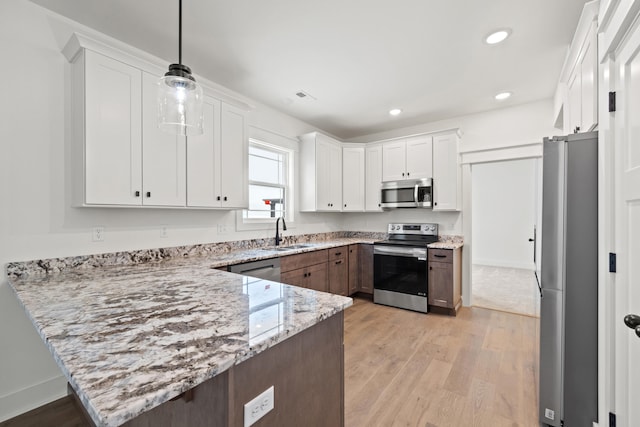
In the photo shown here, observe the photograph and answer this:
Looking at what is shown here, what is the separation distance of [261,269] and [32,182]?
179 centimetres

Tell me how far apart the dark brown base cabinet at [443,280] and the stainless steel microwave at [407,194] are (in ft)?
2.46

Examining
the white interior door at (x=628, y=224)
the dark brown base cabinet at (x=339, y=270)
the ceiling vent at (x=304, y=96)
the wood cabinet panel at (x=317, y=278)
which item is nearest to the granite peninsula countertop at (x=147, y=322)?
the white interior door at (x=628, y=224)

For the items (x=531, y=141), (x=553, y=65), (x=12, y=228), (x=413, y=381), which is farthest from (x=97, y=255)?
(x=531, y=141)

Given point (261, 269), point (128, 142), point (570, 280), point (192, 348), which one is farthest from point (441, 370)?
point (128, 142)

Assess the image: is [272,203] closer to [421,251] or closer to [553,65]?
[421,251]

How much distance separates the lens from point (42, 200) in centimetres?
200

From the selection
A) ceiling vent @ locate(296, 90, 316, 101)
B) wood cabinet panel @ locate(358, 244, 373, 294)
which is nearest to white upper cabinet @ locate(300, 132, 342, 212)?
ceiling vent @ locate(296, 90, 316, 101)

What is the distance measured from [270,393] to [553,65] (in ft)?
11.9

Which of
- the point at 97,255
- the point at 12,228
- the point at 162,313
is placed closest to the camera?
the point at 162,313

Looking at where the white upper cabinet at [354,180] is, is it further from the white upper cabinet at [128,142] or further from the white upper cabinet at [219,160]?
the white upper cabinet at [128,142]

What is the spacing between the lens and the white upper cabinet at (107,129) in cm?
197

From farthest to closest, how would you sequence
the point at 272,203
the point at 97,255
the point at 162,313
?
the point at 272,203 → the point at 97,255 → the point at 162,313

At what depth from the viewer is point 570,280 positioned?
159 centimetres

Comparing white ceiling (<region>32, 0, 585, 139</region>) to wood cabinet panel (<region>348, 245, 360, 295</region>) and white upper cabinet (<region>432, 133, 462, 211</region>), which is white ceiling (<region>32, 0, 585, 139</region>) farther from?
wood cabinet panel (<region>348, 245, 360, 295</region>)
